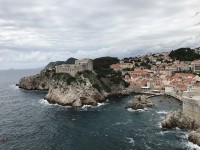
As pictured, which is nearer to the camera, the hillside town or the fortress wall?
the fortress wall

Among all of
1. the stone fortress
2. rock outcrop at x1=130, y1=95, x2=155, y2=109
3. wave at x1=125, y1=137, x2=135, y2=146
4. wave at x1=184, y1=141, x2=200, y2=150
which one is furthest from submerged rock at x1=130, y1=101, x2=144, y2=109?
wave at x1=184, y1=141, x2=200, y2=150

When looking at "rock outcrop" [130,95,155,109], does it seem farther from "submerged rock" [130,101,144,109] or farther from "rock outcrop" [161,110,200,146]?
"rock outcrop" [161,110,200,146]

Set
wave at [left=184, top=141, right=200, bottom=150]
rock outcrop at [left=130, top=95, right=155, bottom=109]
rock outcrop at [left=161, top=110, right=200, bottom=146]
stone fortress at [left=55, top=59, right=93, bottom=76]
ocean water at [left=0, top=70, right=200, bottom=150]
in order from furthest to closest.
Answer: stone fortress at [left=55, top=59, right=93, bottom=76]
rock outcrop at [left=130, top=95, right=155, bottom=109]
rock outcrop at [left=161, top=110, right=200, bottom=146]
ocean water at [left=0, top=70, right=200, bottom=150]
wave at [left=184, top=141, right=200, bottom=150]

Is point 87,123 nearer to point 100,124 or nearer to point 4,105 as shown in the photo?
point 100,124

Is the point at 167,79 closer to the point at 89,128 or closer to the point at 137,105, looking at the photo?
the point at 137,105

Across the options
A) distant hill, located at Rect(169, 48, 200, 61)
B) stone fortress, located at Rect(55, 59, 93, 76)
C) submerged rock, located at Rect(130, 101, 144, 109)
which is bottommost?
submerged rock, located at Rect(130, 101, 144, 109)

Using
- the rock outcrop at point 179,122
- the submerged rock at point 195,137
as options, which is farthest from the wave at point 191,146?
the rock outcrop at point 179,122

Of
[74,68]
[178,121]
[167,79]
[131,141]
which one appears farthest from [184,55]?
[131,141]
